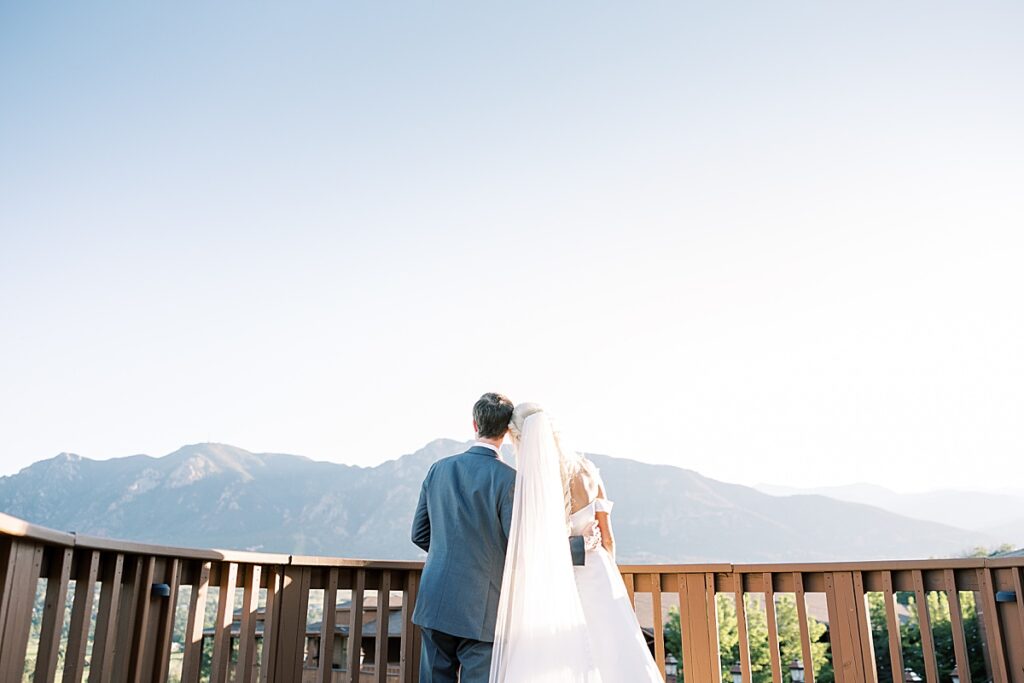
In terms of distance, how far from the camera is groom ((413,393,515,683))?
309 centimetres

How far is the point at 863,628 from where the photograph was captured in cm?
355

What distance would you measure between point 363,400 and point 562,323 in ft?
131

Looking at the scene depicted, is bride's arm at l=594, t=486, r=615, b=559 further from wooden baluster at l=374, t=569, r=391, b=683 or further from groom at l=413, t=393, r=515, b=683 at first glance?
wooden baluster at l=374, t=569, r=391, b=683

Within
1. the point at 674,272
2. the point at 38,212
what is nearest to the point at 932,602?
the point at 674,272

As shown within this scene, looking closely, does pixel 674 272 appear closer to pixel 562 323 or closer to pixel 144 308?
pixel 562 323

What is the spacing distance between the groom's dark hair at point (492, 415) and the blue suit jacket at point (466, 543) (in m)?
0.09

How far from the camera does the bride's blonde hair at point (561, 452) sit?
11.6 feet

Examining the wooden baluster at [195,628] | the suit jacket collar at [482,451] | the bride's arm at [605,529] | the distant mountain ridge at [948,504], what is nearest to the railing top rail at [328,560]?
the wooden baluster at [195,628]

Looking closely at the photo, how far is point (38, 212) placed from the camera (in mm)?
56938

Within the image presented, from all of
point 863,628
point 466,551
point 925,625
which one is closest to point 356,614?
point 466,551

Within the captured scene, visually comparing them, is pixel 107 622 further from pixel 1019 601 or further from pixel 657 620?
pixel 1019 601

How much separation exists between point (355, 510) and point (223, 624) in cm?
11092

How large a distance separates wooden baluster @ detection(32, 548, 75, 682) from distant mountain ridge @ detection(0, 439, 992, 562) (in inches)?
3337

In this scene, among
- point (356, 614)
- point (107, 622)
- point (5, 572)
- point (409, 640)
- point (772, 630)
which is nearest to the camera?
point (5, 572)
